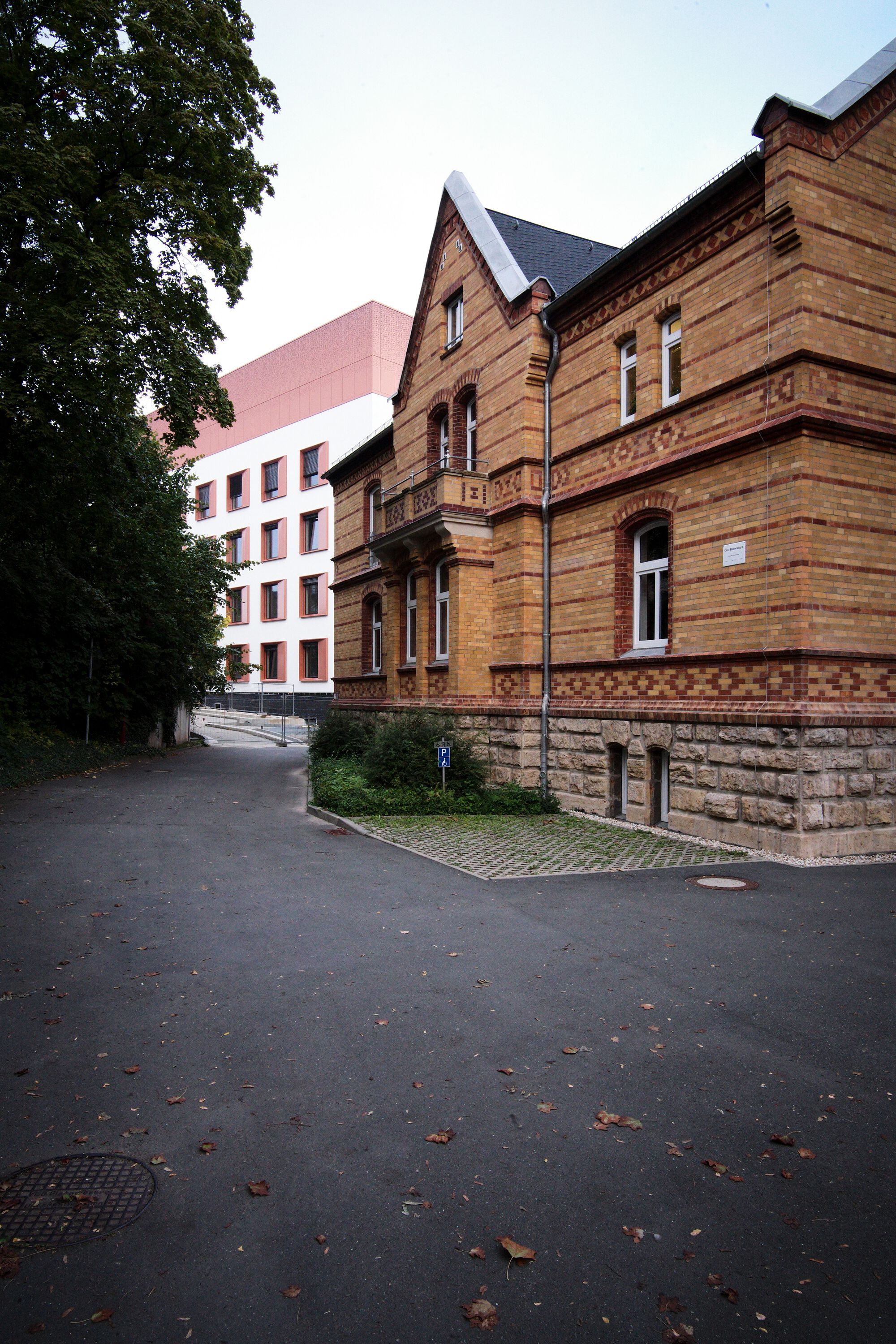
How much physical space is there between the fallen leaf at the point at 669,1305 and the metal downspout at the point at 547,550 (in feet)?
39.6

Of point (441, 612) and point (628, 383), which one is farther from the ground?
point (628, 383)

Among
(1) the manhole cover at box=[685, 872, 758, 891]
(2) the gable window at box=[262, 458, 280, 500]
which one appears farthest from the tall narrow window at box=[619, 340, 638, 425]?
(2) the gable window at box=[262, 458, 280, 500]

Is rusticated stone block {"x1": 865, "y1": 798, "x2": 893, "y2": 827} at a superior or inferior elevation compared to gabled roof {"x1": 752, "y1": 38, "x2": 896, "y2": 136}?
inferior

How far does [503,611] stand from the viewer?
15.8m

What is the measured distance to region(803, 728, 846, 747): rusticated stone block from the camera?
9.66 metres

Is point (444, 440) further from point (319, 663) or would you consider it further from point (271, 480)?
point (271, 480)

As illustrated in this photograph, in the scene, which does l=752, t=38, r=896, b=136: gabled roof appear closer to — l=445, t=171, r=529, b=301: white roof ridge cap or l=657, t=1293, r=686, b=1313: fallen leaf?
l=445, t=171, r=529, b=301: white roof ridge cap

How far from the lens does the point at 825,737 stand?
974 centimetres

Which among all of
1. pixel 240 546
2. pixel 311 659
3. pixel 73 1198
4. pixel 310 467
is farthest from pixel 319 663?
pixel 73 1198

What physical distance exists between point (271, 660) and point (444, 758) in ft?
107

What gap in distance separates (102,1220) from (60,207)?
45.1 feet

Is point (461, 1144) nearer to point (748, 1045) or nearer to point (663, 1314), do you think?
point (663, 1314)

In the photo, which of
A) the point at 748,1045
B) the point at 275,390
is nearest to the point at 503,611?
the point at 748,1045

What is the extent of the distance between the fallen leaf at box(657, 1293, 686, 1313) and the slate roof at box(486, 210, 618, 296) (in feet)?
51.6
